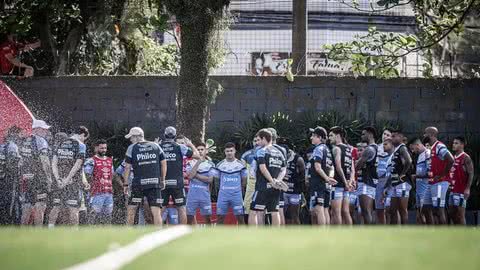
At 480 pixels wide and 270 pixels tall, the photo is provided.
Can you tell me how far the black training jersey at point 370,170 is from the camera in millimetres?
20516

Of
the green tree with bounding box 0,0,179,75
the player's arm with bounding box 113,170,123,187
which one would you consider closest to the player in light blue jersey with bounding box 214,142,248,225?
the player's arm with bounding box 113,170,123,187

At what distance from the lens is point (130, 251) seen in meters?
7.04

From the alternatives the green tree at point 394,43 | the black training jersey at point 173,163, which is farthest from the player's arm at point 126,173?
the green tree at point 394,43

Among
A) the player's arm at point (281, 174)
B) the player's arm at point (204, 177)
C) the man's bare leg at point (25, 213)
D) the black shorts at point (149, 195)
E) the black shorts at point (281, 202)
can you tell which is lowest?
the man's bare leg at point (25, 213)

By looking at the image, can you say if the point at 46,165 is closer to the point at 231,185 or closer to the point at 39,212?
the point at 39,212

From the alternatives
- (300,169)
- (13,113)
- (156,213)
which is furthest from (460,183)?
(13,113)

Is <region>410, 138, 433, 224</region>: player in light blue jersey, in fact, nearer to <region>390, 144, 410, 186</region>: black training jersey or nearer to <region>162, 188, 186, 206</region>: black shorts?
<region>390, 144, 410, 186</region>: black training jersey

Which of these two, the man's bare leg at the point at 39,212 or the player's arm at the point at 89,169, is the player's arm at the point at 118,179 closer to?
the player's arm at the point at 89,169

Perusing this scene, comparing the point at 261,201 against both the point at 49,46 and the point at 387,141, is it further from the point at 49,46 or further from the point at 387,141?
the point at 49,46

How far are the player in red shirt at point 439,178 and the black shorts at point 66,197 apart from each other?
6.23 meters

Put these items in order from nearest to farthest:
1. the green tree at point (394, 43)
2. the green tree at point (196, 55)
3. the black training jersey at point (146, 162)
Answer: the black training jersey at point (146, 162) < the green tree at point (196, 55) < the green tree at point (394, 43)

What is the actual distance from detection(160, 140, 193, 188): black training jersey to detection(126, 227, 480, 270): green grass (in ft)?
36.6

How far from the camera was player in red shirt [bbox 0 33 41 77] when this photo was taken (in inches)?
969

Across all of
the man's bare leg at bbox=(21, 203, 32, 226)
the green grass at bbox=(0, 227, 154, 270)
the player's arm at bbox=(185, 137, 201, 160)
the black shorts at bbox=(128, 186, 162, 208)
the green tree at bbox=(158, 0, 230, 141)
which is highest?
the green tree at bbox=(158, 0, 230, 141)
